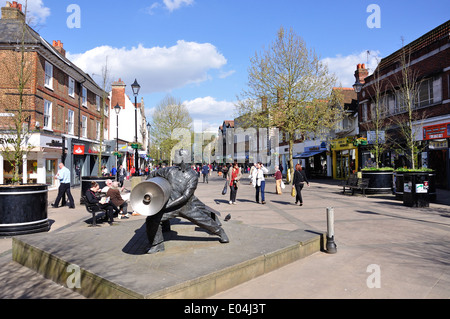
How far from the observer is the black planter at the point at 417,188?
1170 cm

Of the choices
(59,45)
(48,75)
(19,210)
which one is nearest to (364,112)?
(48,75)

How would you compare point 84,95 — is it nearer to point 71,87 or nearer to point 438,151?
point 71,87

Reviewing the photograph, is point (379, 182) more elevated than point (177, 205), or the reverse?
point (177, 205)

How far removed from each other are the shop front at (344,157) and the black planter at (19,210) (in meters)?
23.6

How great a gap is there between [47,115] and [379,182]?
20205mm

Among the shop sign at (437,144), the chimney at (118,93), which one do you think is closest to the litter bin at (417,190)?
the shop sign at (437,144)

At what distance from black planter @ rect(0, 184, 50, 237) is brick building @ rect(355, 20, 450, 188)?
1624 cm

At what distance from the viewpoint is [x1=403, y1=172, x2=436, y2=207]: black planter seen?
38.4ft

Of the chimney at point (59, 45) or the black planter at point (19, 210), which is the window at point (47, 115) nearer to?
the chimney at point (59, 45)

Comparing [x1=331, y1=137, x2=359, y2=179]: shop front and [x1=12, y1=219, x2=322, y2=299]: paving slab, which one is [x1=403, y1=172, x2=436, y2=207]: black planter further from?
[x1=331, y1=137, x2=359, y2=179]: shop front

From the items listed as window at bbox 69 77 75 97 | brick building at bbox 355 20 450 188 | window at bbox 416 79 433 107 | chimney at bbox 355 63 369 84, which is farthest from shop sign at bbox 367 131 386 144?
window at bbox 69 77 75 97

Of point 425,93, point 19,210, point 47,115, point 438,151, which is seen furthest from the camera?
point 47,115

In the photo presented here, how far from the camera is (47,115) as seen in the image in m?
20.3
